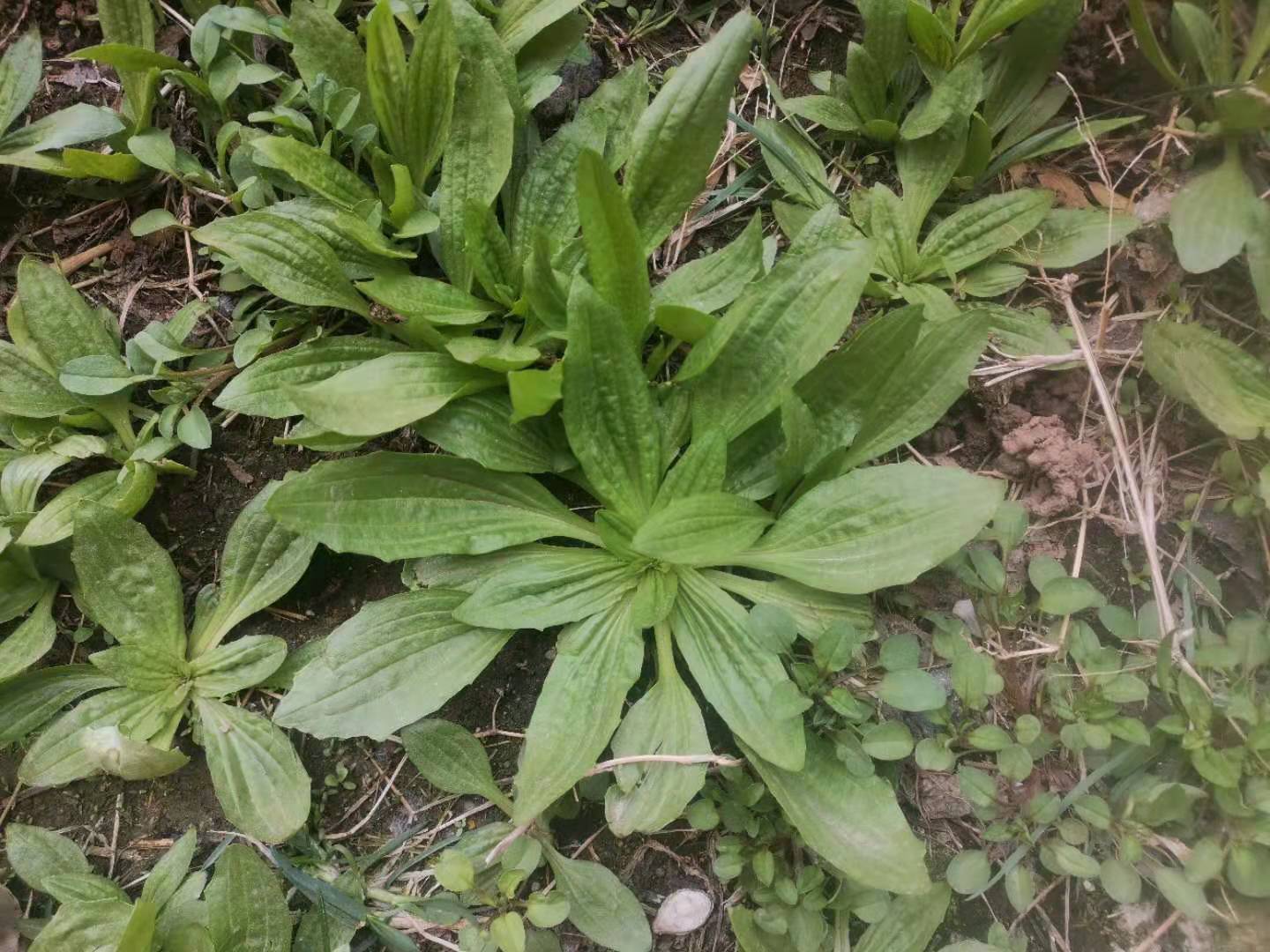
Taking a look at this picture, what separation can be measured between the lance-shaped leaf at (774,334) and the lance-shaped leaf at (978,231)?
348 millimetres

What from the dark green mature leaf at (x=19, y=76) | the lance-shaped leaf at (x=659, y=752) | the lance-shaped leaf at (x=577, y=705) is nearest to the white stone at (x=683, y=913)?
the lance-shaped leaf at (x=659, y=752)

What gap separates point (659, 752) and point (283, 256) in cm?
120

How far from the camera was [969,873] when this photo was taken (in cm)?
156

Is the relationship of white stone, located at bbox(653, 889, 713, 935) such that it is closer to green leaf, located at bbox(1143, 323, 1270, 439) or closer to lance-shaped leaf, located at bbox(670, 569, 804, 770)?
lance-shaped leaf, located at bbox(670, 569, 804, 770)

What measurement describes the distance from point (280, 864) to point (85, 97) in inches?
67.9

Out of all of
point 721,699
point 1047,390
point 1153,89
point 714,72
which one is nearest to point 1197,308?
point 1047,390

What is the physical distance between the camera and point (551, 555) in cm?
171

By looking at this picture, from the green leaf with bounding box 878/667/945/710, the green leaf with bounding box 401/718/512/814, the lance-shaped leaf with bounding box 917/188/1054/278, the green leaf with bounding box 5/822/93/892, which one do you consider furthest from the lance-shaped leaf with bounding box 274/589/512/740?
the lance-shaped leaf with bounding box 917/188/1054/278

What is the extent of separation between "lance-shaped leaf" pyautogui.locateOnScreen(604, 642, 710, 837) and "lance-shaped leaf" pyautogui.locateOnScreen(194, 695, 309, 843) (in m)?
0.61

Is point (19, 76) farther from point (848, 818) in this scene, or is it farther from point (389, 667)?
point (848, 818)

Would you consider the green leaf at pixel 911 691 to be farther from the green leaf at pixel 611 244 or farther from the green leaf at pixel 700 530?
the green leaf at pixel 611 244

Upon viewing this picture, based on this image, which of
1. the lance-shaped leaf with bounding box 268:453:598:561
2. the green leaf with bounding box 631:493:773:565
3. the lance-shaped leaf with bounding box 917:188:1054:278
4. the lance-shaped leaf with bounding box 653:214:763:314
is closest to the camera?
the green leaf with bounding box 631:493:773:565

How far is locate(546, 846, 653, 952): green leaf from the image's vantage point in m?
1.60

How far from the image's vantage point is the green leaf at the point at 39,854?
5.46ft
